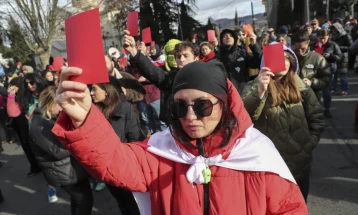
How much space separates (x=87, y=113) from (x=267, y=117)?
169cm

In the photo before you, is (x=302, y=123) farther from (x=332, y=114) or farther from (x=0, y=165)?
(x=0, y=165)

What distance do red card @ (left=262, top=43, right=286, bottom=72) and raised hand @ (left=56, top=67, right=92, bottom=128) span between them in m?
1.40

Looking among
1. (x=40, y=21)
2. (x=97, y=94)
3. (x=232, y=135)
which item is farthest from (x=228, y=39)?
(x=40, y=21)

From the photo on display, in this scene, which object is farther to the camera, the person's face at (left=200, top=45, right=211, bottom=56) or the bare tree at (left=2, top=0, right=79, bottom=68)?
the bare tree at (left=2, top=0, right=79, bottom=68)

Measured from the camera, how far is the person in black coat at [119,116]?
2.99 m

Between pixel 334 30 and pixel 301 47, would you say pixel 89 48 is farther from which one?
pixel 334 30

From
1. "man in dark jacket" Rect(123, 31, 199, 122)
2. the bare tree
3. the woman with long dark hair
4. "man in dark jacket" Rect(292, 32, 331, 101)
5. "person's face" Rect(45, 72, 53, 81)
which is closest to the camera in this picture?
"man in dark jacket" Rect(123, 31, 199, 122)

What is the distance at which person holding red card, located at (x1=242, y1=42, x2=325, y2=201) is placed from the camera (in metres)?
2.52

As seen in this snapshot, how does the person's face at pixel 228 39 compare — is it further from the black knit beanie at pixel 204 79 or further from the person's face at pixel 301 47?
the black knit beanie at pixel 204 79

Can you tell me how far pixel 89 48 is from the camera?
1128mm

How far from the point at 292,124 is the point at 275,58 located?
620 mm

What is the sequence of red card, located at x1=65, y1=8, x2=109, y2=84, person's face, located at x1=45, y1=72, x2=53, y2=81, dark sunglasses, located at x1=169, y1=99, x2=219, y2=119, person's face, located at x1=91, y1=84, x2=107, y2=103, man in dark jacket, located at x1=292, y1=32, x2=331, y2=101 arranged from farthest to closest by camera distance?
person's face, located at x1=45, y1=72, x2=53, y2=81, man in dark jacket, located at x1=292, y1=32, x2=331, y2=101, person's face, located at x1=91, y1=84, x2=107, y2=103, dark sunglasses, located at x1=169, y1=99, x2=219, y2=119, red card, located at x1=65, y1=8, x2=109, y2=84

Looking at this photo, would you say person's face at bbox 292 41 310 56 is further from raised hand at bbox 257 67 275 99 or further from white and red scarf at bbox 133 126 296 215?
white and red scarf at bbox 133 126 296 215

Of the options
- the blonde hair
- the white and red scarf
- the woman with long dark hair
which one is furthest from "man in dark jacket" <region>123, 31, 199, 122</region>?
the woman with long dark hair
